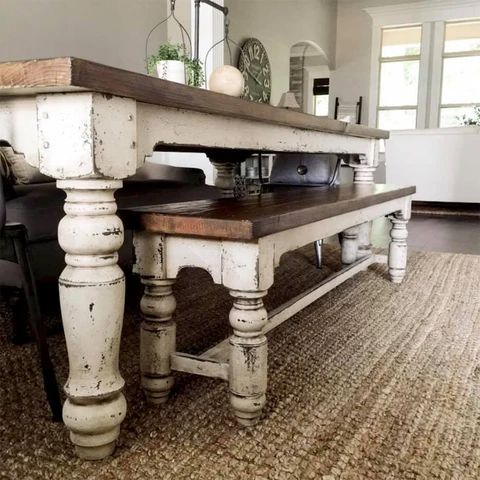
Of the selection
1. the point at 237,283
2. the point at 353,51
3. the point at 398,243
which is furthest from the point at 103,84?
the point at 353,51

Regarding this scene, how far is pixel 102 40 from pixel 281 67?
9.80 feet

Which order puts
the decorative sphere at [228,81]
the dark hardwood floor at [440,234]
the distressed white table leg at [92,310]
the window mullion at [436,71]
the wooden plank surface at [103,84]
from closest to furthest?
the wooden plank surface at [103,84], the distressed white table leg at [92,310], the decorative sphere at [228,81], the dark hardwood floor at [440,234], the window mullion at [436,71]

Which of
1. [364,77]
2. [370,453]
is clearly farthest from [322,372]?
[364,77]

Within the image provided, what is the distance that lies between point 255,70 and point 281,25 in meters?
1.11

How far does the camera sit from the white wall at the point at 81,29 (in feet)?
12.9

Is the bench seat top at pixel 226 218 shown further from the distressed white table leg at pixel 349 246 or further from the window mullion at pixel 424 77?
the window mullion at pixel 424 77

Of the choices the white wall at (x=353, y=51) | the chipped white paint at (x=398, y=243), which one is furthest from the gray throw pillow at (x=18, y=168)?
the white wall at (x=353, y=51)

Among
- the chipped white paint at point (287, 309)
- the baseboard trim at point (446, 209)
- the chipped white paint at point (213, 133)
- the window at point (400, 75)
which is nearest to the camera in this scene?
the chipped white paint at point (213, 133)

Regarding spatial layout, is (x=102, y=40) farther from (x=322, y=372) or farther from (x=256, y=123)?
(x=322, y=372)

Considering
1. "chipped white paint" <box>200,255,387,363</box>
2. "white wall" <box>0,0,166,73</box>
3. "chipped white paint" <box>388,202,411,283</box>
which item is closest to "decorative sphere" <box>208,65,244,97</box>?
"chipped white paint" <box>200,255,387,363</box>

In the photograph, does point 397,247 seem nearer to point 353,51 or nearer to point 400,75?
point 400,75

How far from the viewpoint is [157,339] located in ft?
4.17

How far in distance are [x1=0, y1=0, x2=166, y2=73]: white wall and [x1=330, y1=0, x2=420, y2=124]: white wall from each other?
13.9ft

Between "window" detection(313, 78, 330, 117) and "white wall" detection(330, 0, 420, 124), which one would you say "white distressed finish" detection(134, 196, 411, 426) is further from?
"window" detection(313, 78, 330, 117)
